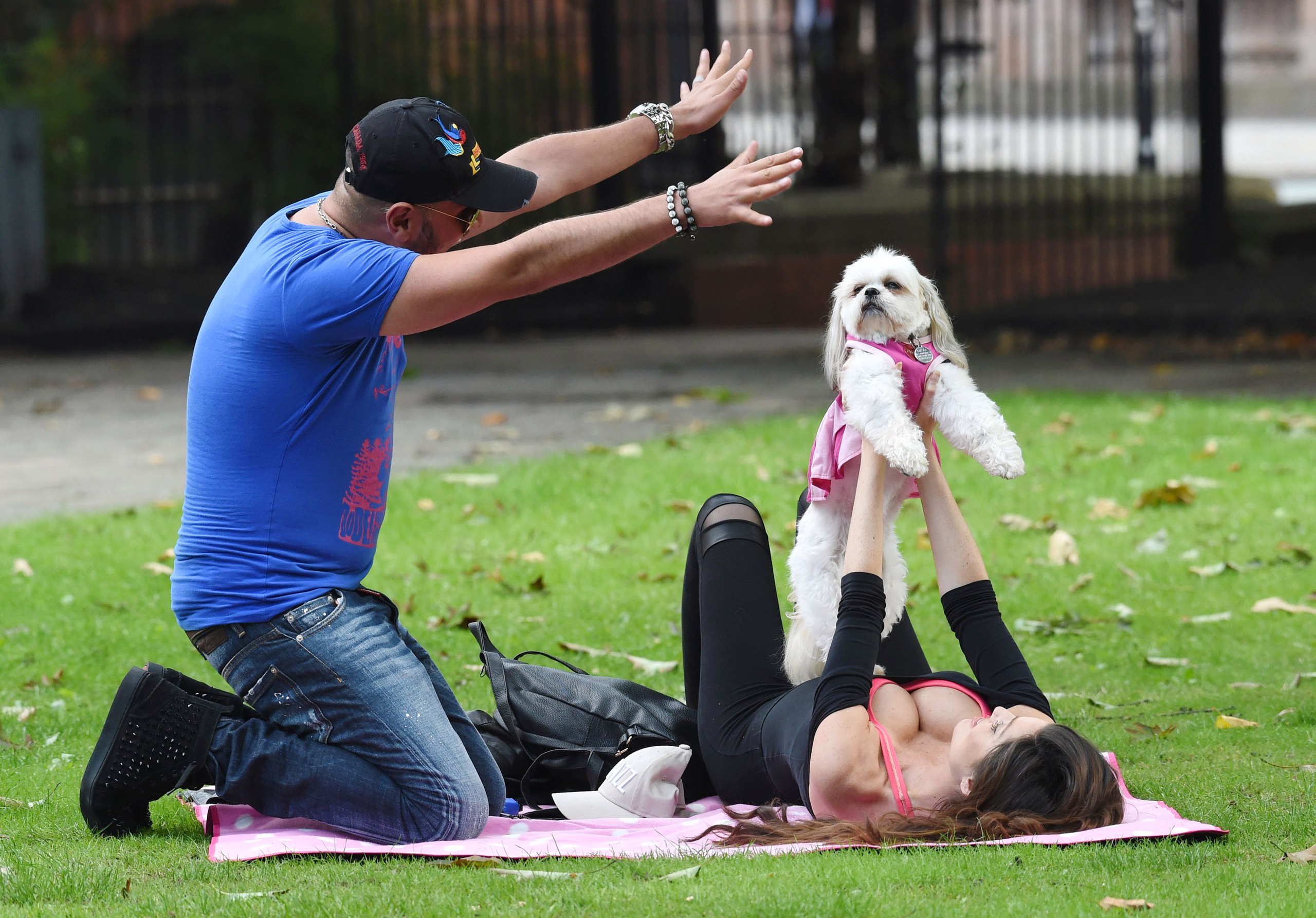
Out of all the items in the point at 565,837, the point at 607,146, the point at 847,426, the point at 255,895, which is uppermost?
the point at 607,146

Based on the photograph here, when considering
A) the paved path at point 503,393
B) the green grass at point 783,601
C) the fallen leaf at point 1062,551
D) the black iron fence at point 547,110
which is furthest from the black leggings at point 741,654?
the black iron fence at point 547,110

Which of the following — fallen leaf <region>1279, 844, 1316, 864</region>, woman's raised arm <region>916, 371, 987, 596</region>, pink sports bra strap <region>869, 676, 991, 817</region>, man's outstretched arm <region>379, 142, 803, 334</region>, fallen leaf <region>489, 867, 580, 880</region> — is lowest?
fallen leaf <region>1279, 844, 1316, 864</region>

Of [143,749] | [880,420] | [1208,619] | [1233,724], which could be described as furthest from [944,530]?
[1208,619]

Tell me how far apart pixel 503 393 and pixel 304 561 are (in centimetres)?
735

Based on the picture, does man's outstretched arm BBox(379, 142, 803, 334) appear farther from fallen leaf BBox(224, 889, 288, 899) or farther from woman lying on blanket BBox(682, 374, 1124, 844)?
fallen leaf BBox(224, 889, 288, 899)

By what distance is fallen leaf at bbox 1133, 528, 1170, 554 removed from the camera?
21.0 feet

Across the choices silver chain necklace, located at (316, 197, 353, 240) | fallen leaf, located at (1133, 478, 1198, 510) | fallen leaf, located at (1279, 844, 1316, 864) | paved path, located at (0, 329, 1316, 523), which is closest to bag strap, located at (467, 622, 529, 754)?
silver chain necklace, located at (316, 197, 353, 240)

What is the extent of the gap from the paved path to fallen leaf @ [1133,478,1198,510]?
2958 mm

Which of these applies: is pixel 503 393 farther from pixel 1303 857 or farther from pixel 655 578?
pixel 1303 857

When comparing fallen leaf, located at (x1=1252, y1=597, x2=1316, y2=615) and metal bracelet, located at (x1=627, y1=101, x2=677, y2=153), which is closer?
metal bracelet, located at (x1=627, y1=101, x2=677, y2=153)

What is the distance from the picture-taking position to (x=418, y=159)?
11.4 ft

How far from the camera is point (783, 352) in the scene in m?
12.7

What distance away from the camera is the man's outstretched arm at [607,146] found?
4164mm

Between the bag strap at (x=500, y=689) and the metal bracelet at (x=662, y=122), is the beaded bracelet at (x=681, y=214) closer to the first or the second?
the metal bracelet at (x=662, y=122)
